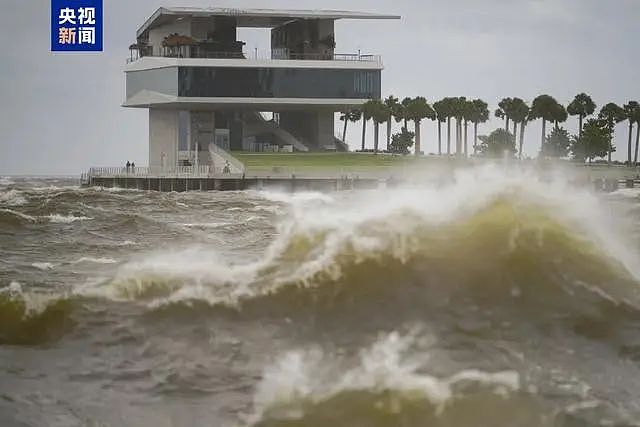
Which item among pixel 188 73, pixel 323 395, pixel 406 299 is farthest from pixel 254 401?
pixel 188 73

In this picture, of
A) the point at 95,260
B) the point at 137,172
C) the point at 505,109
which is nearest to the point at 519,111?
the point at 505,109

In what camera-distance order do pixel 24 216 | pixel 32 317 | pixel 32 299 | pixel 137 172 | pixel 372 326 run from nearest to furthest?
pixel 372 326, pixel 32 317, pixel 32 299, pixel 24 216, pixel 137 172

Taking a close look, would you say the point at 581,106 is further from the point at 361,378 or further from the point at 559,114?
the point at 361,378

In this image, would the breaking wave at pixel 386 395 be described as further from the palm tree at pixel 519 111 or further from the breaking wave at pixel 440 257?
the palm tree at pixel 519 111

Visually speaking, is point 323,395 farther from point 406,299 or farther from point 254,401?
point 406,299

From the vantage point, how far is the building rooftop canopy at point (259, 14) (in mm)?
95000

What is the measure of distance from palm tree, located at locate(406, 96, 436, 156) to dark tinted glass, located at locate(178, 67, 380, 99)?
9743 millimetres

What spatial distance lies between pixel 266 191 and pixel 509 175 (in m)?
53.7

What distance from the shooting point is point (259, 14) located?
94.2m

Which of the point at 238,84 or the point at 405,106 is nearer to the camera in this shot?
the point at 238,84

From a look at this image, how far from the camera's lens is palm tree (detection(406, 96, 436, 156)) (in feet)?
340

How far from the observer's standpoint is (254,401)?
8086 millimetres

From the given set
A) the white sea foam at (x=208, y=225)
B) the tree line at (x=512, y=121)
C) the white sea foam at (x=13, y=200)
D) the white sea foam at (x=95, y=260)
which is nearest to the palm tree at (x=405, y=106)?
the tree line at (x=512, y=121)

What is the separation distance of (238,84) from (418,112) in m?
19.8
